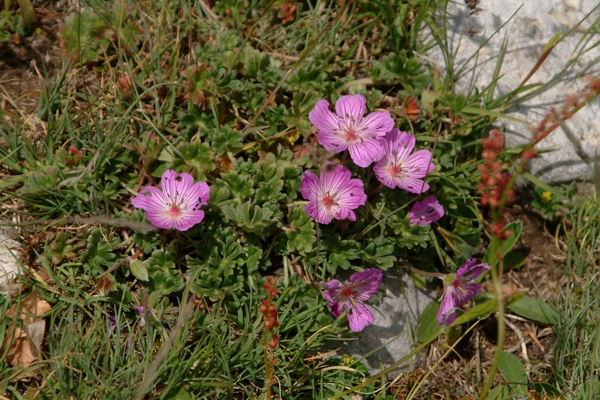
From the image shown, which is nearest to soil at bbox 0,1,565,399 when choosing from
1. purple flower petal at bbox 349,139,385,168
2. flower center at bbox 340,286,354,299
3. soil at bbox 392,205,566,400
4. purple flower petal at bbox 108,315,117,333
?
soil at bbox 392,205,566,400

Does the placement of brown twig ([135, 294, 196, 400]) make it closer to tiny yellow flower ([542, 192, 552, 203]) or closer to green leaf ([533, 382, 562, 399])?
green leaf ([533, 382, 562, 399])

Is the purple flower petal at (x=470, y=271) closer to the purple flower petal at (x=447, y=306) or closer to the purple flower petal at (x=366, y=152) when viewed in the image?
the purple flower petal at (x=447, y=306)

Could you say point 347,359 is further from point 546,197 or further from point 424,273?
point 546,197

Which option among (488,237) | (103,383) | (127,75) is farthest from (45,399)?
(488,237)

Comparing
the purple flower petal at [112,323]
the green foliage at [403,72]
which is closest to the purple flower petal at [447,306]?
the green foliage at [403,72]

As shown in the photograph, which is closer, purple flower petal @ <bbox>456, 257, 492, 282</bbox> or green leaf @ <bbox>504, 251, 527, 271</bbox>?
purple flower petal @ <bbox>456, 257, 492, 282</bbox>

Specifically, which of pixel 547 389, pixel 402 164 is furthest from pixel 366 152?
pixel 547 389
